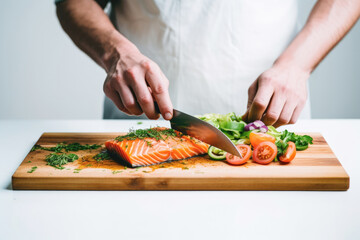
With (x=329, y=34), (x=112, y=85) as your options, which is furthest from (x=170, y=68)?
(x=329, y=34)

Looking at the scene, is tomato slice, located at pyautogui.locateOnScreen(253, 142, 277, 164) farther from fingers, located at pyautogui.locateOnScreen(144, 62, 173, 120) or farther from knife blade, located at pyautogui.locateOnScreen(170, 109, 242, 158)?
fingers, located at pyautogui.locateOnScreen(144, 62, 173, 120)

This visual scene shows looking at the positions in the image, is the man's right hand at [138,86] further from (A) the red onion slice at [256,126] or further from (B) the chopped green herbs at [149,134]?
(A) the red onion slice at [256,126]

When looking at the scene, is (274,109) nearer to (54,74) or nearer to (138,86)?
(138,86)

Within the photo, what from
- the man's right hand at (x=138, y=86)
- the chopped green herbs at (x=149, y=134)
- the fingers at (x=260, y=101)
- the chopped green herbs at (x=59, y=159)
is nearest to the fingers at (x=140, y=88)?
the man's right hand at (x=138, y=86)

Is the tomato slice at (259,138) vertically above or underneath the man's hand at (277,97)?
underneath

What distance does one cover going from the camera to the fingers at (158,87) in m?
1.96

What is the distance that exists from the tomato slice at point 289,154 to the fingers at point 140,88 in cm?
63

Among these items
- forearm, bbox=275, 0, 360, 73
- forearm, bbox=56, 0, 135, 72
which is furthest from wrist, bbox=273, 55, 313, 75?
forearm, bbox=56, 0, 135, 72

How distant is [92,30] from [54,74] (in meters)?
2.56

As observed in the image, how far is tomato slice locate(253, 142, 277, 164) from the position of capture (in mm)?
1846

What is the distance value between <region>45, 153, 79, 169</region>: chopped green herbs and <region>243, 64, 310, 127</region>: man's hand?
0.88 metres

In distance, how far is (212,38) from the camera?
2.65 meters
